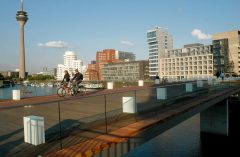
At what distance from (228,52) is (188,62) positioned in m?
19.8

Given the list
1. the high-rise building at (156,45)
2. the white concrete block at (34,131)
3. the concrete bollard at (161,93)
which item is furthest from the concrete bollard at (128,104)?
the high-rise building at (156,45)

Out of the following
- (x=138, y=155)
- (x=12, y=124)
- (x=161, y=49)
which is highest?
(x=161, y=49)

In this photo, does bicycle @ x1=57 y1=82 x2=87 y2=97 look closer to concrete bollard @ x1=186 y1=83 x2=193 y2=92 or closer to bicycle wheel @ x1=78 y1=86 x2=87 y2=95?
bicycle wheel @ x1=78 y1=86 x2=87 y2=95

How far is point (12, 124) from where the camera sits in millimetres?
7695

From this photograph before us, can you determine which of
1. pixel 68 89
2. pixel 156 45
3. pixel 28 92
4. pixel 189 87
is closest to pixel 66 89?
pixel 68 89

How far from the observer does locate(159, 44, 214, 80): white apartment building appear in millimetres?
125988

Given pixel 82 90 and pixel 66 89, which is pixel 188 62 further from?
pixel 66 89

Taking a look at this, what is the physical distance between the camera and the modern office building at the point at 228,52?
4813 inches

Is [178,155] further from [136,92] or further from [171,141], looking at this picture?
[136,92]

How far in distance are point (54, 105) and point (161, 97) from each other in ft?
26.7

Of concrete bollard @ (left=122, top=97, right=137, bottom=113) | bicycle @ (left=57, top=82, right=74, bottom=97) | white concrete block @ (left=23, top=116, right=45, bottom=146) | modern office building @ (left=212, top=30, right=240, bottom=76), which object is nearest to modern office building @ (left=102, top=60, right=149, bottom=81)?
modern office building @ (left=212, top=30, right=240, bottom=76)

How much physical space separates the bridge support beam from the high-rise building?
121202mm

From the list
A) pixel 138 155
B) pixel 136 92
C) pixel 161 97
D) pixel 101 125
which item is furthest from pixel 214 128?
pixel 101 125

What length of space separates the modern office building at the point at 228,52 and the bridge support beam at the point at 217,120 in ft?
312
